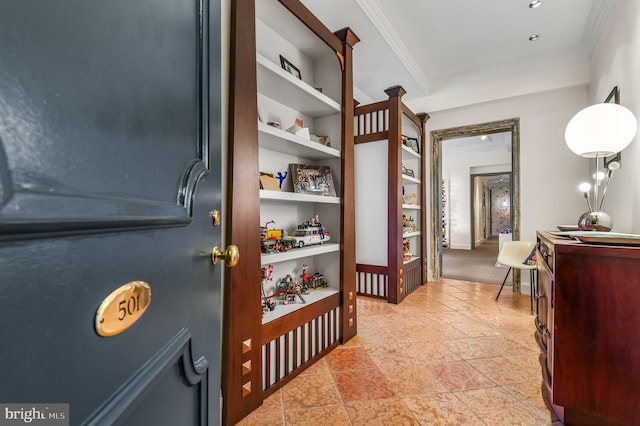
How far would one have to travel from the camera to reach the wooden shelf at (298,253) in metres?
1.72

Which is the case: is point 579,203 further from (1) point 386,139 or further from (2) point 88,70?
(2) point 88,70

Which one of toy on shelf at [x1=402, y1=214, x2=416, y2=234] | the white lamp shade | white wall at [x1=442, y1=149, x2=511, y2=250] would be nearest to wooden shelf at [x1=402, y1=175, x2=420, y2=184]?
toy on shelf at [x1=402, y1=214, x2=416, y2=234]

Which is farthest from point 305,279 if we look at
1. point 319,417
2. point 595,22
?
point 595,22

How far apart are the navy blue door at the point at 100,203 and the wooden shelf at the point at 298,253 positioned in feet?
3.57

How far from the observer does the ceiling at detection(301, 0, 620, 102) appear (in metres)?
2.79

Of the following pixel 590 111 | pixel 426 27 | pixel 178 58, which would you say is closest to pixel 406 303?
pixel 590 111

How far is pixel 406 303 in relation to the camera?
3.37 meters

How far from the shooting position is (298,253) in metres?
1.90

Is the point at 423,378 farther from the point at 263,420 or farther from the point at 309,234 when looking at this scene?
the point at 309,234

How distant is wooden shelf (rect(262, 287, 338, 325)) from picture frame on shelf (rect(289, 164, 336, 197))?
2.50 feet

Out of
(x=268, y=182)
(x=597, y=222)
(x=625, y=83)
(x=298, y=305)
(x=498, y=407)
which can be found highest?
(x=625, y=83)

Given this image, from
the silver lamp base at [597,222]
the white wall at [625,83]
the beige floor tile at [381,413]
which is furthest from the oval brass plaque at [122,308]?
the white wall at [625,83]

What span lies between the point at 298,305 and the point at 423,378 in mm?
921

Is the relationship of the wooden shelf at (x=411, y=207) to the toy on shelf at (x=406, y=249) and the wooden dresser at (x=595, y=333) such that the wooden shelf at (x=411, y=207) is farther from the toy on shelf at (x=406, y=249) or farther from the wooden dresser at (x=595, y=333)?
the wooden dresser at (x=595, y=333)
